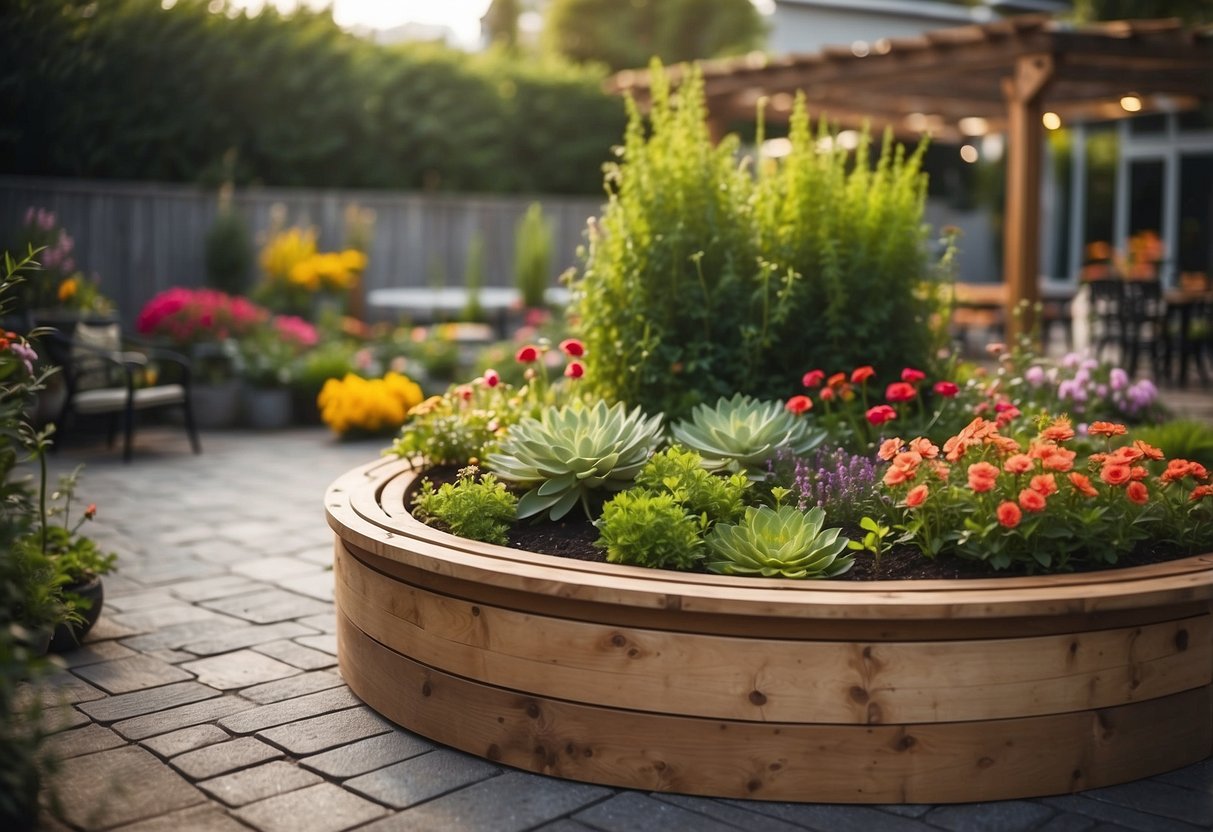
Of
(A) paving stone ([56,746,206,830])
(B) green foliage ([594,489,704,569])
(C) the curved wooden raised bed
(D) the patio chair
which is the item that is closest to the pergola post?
(D) the patio chair

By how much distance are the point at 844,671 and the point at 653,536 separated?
62 cm

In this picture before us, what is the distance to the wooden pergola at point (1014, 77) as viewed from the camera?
26.2 ft

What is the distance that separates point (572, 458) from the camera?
332 centimetres

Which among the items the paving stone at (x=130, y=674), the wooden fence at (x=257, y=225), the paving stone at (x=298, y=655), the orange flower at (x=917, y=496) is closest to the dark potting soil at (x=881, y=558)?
the orange flower at (x=917, y=496)

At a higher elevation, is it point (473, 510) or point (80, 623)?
point (473, 510)

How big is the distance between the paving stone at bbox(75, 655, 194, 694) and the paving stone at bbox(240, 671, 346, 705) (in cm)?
26

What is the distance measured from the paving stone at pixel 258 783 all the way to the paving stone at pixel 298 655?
774 millimetres

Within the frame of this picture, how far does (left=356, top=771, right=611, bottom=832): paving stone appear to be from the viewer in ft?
8.19

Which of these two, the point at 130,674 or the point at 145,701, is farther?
the point at 130,674

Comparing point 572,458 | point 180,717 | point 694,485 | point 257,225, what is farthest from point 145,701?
point 257,225

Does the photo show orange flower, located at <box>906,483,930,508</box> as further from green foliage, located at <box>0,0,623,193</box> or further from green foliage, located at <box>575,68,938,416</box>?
green foliage, located at <box>0,0,623,193</box>

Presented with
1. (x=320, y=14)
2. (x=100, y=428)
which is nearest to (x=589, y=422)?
(x=100, y=428)

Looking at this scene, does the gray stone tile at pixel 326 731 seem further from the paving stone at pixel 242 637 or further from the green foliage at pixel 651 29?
the green foliage at pixel 651 29

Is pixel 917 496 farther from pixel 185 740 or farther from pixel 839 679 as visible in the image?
pixel 185 740
